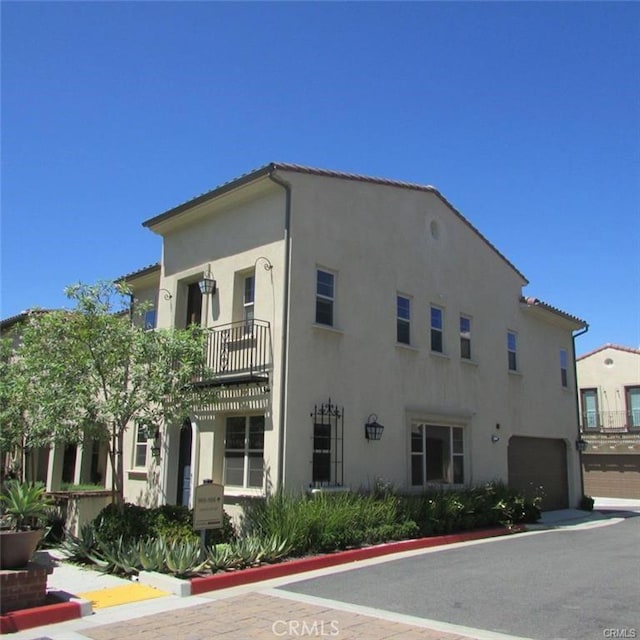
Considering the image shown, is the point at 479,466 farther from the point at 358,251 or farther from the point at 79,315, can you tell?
the point at 79,315

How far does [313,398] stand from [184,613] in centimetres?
599

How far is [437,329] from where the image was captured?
17.4 meters

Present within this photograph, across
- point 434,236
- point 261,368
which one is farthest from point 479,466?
point 261,368

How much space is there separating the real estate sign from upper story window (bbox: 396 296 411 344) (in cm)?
718

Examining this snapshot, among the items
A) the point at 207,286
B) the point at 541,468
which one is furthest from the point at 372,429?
the point at 541,468

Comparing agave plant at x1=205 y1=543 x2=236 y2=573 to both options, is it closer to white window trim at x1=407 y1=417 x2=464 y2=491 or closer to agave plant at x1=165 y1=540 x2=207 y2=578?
agave plant at x1=165 y1=540 x2=207 y2=578

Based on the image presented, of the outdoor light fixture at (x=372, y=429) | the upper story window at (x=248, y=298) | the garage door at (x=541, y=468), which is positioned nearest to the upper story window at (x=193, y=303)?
the upper story window at (x=248, y=298)

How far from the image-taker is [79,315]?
11539 mm

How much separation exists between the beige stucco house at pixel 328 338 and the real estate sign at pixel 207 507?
2.40 m

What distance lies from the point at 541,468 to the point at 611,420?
12483mm

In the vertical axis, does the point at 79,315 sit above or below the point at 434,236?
below

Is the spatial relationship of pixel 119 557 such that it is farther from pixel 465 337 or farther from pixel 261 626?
pixel 465 337

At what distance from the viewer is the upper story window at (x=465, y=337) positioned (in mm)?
18125

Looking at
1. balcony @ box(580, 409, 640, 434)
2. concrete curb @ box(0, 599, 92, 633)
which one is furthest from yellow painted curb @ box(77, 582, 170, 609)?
balcony @ box(580, 409, 640, 434)
